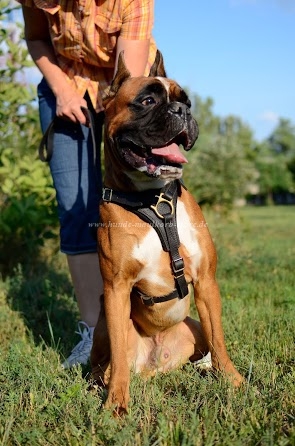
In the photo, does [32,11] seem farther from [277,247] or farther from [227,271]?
[277,247]

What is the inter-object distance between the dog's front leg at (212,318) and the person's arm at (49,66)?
57.3 inches

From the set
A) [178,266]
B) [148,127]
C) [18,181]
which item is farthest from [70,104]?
[18,181]

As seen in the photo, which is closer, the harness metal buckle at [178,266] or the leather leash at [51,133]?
the harness metal buckle at [178,266]

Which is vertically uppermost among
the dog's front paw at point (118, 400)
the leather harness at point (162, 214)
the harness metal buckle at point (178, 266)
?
the leather harness at point (162, 214)

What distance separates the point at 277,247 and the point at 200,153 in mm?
9693

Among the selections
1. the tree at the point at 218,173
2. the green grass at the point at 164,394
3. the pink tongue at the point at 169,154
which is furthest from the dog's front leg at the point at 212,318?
the tree at the point at 218,173

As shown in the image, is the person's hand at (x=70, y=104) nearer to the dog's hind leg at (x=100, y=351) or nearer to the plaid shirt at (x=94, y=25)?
the plaid shirt at (x=94, y=25)

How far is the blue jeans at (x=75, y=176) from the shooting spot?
404 centimetres

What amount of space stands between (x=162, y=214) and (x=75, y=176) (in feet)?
3.81

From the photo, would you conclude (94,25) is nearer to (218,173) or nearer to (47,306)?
(47,306)

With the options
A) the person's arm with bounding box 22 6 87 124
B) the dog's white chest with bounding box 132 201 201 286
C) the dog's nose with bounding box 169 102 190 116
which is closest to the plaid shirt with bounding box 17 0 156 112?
the person's arm with bounding box 22 6 87 124

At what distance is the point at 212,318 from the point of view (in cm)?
314

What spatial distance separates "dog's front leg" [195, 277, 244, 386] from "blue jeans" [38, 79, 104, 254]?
44.9 inches

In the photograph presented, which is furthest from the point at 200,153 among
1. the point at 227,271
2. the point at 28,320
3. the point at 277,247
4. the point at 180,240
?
the point at 180,240
